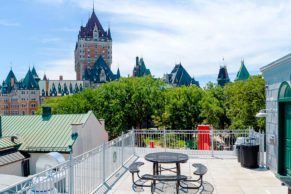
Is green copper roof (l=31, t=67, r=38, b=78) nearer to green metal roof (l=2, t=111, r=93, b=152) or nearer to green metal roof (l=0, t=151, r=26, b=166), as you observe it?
green metal roof (l=2, t=111, r=93, b=152)

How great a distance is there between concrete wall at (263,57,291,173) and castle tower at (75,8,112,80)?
11644cm

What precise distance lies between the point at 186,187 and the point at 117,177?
231 cm

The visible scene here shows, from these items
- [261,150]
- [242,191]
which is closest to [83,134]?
[261,150]

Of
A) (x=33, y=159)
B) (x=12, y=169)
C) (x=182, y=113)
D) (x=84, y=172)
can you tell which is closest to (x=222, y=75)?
(x=182, y=113)

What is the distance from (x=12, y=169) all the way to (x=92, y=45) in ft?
376

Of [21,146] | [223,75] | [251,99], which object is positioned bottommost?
[21,146]

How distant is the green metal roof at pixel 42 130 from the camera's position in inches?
673

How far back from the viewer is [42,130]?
1847 centimetres

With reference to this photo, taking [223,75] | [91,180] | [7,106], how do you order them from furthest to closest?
1. [7,106]
2. [223,75]
3. [91,180]

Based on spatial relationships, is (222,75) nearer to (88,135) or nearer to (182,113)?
(182,113)

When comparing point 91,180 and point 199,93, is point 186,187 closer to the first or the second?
point 91,180

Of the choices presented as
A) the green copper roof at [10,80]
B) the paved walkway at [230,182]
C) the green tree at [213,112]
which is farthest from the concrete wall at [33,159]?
the green copper roof at [10,80]

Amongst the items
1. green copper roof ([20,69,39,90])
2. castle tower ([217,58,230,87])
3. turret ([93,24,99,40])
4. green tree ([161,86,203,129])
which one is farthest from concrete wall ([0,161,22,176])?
turret ([93,24,99,40])

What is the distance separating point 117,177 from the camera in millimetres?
9289
